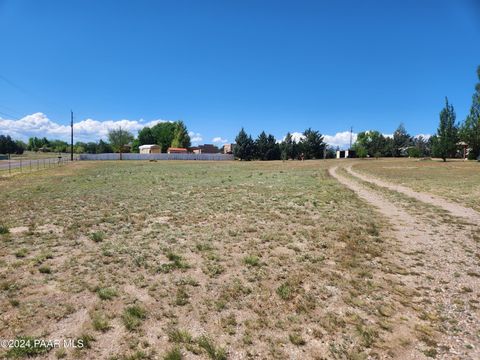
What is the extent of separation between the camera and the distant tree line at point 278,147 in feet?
278

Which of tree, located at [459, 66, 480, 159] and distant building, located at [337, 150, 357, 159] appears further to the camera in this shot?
distant building, located at [337, 150, 357, 159]

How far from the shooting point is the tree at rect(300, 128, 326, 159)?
3538 inches

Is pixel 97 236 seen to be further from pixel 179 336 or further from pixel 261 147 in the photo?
pixel 261 147

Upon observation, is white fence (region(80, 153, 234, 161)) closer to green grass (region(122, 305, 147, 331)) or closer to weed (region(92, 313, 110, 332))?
green grass (region(122, 305, 147, 331))

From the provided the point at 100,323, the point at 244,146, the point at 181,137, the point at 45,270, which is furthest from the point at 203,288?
the point at 181,137

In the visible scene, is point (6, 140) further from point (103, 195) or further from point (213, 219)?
point (213, 219)

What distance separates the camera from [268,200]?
1494 centimetres

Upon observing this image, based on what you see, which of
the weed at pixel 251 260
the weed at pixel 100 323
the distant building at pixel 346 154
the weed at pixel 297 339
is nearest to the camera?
the weed at pixel 297 339

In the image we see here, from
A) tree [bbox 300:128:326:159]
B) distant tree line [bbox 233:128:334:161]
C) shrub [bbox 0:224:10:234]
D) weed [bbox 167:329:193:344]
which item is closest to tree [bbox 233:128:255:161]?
distant tree line [bbox 233:128:334:161]

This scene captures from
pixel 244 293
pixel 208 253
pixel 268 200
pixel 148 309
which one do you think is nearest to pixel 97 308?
pixel 148 309

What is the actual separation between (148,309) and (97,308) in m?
0.79

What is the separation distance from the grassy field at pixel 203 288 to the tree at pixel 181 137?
378 feet

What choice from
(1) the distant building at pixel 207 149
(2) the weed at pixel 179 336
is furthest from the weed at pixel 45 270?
(1) the distant building at pixel 207 149

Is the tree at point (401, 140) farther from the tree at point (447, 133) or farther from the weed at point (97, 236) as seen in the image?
the weed at point (97, 236)
